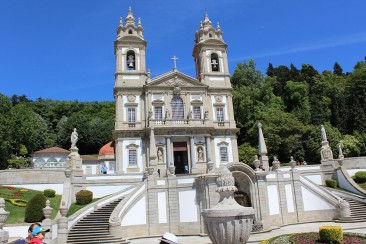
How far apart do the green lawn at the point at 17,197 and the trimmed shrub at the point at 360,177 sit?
22583mm

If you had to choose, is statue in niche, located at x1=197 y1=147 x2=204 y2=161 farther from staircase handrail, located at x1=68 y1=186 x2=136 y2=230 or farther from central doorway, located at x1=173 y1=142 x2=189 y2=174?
staircase handrail, located at x1=68 y1=186 x2=136 y2=230

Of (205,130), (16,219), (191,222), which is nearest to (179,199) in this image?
(191,222)

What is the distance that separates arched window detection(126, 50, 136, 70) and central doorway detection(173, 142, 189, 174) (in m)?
9.83

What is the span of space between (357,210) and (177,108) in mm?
19288

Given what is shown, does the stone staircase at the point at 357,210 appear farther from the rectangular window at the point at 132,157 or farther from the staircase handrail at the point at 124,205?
the rectangular window at the point at 132,157

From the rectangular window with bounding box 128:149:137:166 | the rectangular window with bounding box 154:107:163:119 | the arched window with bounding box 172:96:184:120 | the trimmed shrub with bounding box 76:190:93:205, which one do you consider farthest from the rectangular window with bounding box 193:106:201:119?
the trimmed shrub with bounding box 76:190:93:205

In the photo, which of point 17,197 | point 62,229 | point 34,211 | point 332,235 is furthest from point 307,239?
point 17,197

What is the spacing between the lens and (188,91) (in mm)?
35844

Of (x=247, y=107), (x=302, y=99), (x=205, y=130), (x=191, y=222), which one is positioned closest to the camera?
(x=191, y=222)

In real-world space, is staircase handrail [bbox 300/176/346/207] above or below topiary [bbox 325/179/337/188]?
below

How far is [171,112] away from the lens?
34.8m

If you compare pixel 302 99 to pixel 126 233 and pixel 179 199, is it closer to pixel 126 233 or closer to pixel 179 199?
pixel 179 199

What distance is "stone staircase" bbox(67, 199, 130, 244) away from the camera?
1748cm

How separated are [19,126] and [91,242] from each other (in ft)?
115
